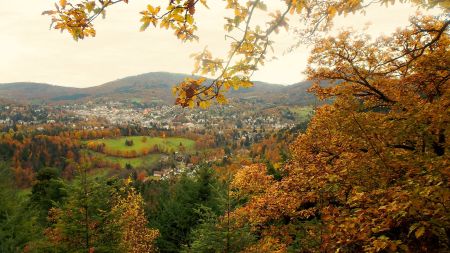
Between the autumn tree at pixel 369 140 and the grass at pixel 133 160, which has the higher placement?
the autumn tree at pixel 369 140

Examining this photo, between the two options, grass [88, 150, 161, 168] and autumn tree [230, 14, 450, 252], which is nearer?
autumn tree [230, 14, 450, 252]

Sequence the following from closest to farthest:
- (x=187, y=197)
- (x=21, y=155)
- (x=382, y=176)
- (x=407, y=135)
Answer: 1. (x=382, y=176)
2. (x=407, y=135)
3. (x=187, y=197)
4. (x=21, y=155)

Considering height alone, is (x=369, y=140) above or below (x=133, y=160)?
above

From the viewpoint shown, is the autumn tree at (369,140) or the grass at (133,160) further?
the grass at (133,160)

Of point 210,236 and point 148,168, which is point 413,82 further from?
point 148,168

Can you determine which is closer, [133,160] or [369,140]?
[369,140]

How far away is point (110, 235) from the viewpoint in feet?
A: 61.3

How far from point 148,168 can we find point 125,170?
11.6 metres

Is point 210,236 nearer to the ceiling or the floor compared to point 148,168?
nearer to the ceiling

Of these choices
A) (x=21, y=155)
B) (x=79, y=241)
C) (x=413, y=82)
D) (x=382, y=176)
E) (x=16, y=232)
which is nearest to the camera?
(x=382, y=176)

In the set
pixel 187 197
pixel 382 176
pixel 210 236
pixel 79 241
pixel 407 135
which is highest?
pixel 407 135

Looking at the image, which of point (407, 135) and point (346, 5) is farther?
point (407, 135)

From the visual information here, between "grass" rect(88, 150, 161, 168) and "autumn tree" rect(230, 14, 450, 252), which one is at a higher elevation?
"autumn tree" rect(230, 14, 450, 252)

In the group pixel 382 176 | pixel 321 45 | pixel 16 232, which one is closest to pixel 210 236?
pixel 382 176
